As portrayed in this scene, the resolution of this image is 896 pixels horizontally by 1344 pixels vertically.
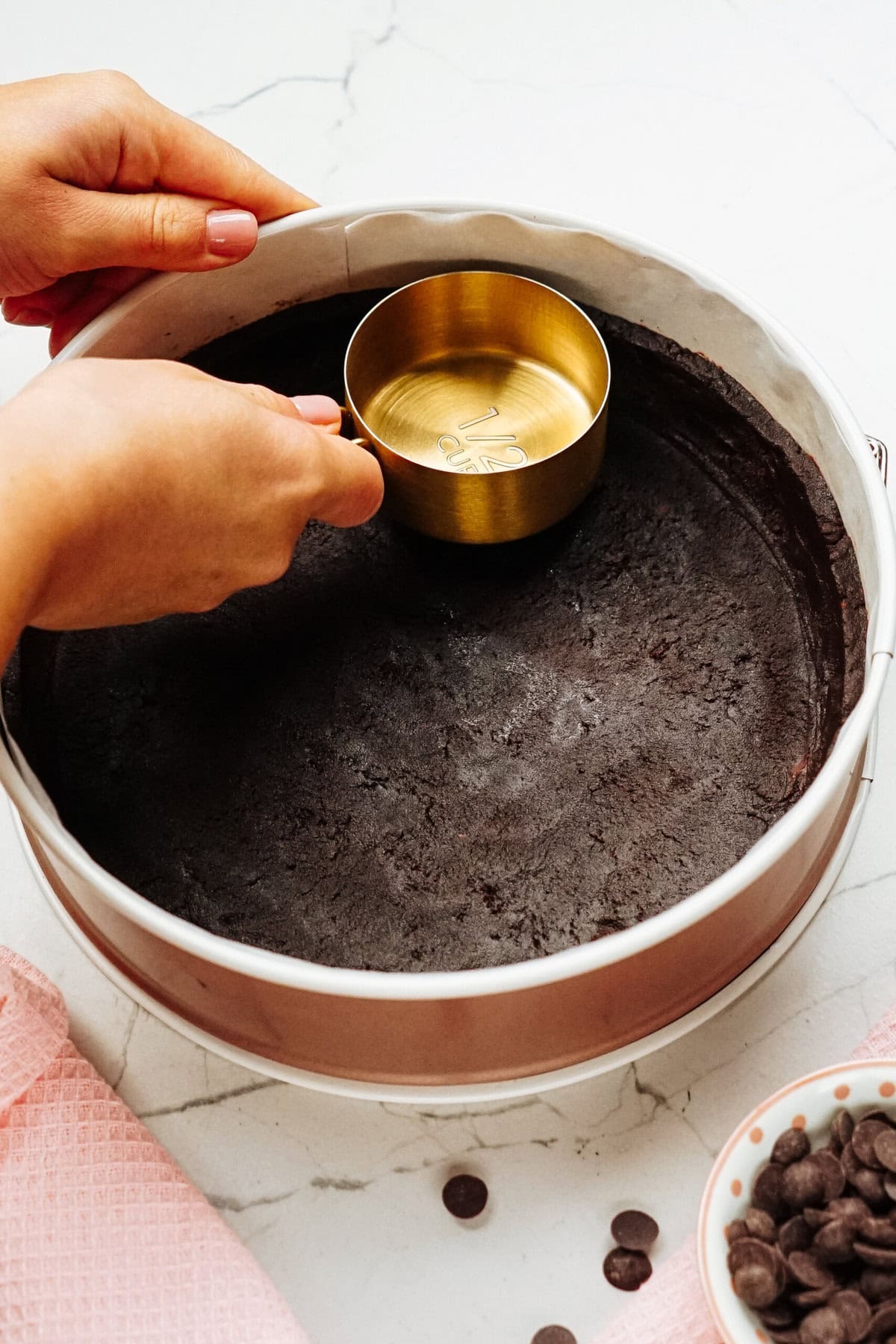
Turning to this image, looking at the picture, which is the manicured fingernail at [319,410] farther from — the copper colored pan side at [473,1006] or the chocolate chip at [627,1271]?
the chocolate chip at [627,1271]

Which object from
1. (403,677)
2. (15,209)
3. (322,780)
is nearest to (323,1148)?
(322,780)

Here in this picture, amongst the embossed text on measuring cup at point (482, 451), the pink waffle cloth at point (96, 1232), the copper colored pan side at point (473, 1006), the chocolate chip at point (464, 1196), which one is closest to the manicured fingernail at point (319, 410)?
the embossed text on measuring cup at point (482, 451)

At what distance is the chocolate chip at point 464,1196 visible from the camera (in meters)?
0.97

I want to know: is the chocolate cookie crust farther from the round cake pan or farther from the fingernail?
the fingernail

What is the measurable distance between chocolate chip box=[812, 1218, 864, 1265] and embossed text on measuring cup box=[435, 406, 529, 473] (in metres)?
0.69

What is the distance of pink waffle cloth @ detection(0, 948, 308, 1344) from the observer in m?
0.91

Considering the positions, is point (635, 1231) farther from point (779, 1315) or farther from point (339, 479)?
point (339, 479)

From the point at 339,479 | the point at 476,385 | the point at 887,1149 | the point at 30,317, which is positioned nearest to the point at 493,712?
the point at 339,479

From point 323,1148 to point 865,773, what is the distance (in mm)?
573

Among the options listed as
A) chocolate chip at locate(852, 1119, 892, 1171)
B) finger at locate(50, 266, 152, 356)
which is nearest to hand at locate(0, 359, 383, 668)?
finger at locate(50, 266, 152, 356)

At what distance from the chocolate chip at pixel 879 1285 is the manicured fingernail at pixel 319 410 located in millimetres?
776

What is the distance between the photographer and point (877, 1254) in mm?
843

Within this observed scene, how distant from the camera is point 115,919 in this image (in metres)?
0.99

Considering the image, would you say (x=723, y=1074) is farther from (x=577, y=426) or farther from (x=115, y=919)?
(x=577, y=426)
